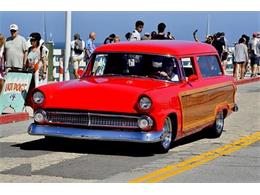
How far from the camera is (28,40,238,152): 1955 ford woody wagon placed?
8547mm

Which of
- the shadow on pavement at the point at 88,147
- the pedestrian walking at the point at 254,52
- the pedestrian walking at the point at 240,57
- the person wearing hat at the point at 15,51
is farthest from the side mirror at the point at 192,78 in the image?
the pedestrian walking at the point at 254,52

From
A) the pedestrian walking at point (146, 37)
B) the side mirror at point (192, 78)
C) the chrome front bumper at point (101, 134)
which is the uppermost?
the pedestrian walking at point (146, 37)

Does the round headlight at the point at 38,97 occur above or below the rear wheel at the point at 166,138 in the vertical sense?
above

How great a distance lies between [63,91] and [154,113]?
1268 millimetres

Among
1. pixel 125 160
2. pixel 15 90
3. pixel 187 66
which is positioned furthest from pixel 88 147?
pixel 15 90

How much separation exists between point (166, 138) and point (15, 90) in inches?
197

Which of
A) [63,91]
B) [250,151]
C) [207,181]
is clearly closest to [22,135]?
[63,91]

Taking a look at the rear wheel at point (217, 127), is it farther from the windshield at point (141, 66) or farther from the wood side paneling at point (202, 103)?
the windshield at point (141, 66)

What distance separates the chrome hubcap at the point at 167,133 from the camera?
350 inches

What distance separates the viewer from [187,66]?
9.95 m

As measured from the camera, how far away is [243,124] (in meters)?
12.4

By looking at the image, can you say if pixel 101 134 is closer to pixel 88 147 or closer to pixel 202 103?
pixel 88 147

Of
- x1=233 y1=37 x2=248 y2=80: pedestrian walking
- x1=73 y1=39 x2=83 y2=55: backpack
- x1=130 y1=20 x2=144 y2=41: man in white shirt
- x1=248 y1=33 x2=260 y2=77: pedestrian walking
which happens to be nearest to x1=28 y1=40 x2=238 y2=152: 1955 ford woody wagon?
x1=130 y1=20 x2=144 y2=41: man in white shirt
